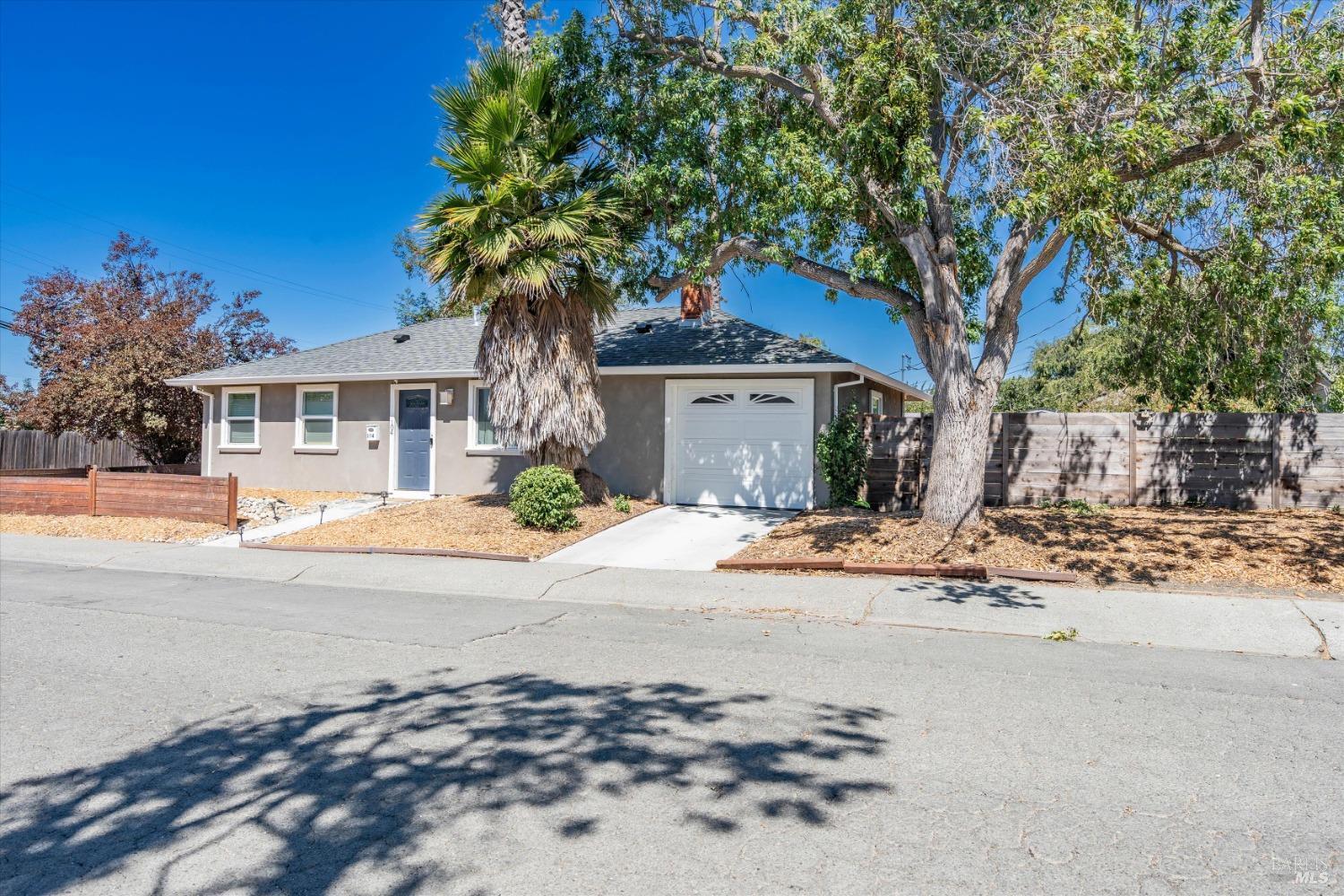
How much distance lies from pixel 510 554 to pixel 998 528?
6.45 meters

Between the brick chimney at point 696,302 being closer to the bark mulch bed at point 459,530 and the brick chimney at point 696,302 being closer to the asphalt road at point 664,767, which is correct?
the bark mulch bed at point 459,530

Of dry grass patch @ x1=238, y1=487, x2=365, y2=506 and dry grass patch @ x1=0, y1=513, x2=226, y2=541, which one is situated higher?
dry grass patch @ x1=238, y1=487, x2=365, y2=506

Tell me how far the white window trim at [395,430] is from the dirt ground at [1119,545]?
7993 mm

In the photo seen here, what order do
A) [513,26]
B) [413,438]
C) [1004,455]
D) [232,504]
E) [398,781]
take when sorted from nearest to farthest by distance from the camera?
1. [398,781]
2. [232,504]
3. [1004,455]
4. [513,26]
5. [413,438]

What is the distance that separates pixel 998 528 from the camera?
1006 centimetres

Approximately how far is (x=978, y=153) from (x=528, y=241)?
6.16 m

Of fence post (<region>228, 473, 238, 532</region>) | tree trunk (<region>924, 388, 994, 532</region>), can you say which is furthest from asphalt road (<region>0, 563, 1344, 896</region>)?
fence post (<region>228, 473, 238, 532</region>)

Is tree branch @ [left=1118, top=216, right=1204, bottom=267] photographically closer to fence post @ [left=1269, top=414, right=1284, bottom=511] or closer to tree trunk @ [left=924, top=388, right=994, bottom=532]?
tree trunk @ [left=924, top=388, right=994, bottom=532]

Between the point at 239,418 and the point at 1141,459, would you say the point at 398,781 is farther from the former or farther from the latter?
the point at 239,418

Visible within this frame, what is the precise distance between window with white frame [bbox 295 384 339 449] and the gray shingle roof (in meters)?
0.49

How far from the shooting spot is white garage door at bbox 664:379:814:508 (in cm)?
1379

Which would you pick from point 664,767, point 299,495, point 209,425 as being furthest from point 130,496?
point 664,767

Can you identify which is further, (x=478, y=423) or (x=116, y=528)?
(x=478, y=423)

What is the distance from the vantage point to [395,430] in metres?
16.5
